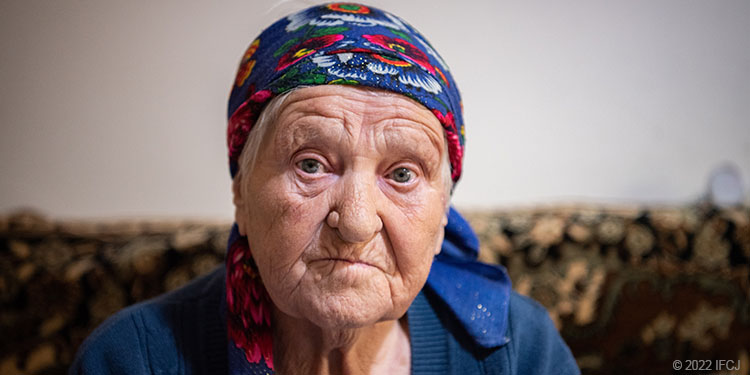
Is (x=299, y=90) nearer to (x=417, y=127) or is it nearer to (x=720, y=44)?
(x=417, y=127)

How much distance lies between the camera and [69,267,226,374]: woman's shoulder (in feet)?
3.81

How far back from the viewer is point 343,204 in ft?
3.34

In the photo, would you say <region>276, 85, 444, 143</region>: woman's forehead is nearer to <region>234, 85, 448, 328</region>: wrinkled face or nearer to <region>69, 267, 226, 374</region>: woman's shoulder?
<region>234, 85, 448, 328</region>: wrinkled face

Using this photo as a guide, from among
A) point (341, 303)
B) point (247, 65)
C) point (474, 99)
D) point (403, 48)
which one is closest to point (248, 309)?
point (341, 303)

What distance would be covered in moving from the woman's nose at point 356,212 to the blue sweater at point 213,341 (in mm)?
408

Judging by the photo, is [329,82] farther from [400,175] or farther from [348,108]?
[400,175]

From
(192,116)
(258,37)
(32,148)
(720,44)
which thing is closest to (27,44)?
(32,148)

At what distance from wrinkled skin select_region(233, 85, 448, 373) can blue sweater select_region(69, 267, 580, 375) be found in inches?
9.6

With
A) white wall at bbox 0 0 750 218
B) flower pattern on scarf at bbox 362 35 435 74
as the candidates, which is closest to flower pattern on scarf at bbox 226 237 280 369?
flower pattern on scarf at bbox 362 35 435 74

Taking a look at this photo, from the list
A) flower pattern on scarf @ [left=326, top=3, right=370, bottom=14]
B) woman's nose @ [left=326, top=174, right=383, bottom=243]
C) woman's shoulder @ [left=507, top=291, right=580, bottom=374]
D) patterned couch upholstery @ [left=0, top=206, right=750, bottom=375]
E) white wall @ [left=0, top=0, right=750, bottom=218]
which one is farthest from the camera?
white wall @ [left=0, top=0, right=750, bottom=218]

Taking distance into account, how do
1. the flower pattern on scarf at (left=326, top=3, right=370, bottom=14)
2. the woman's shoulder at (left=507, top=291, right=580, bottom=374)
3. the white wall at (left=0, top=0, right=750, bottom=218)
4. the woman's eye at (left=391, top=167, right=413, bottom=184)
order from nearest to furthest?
the woman's eye at (left=391, top=167, right=413, bottom=184) → the flower pattern on scarf at (left=326, top=3, right=370, bottom=14) → the woman's shoulder at (left=507, top=291, right=580, bottom=374) → the white wall at (left=0, top=0, right=750, bottom=218)

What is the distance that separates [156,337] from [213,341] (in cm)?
12

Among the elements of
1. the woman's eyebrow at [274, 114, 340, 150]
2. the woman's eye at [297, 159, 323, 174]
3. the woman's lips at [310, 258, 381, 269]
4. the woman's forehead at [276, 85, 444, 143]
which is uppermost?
the woman's forehead at [276, 85, 444, 143]

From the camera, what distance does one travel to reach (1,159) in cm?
209
